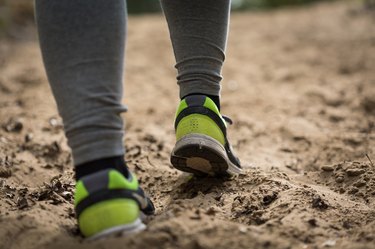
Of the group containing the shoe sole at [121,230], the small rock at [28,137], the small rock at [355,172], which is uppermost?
the small rock at [28,137]

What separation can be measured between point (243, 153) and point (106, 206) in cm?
108

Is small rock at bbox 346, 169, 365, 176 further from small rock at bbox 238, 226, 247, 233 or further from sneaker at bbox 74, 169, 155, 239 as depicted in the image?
sneaker at bbox 74, 169, 155, 239

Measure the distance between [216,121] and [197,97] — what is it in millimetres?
91

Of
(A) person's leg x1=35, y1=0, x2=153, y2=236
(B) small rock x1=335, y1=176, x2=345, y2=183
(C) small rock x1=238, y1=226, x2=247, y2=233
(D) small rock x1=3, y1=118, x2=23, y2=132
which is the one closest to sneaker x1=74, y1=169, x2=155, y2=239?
(A) person's leg x1=35, y1=0, x2=153, y2=236

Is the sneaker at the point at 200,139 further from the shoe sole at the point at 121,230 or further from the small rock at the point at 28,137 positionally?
the small rock at the point at 28,137

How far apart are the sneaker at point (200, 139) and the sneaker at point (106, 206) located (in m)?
0.34

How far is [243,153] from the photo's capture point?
207 cm

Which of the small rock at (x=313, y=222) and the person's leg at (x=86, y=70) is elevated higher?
the person's leg at (x=86, y=70)

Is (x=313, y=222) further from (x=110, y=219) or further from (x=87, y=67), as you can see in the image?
(x=87, y=67)

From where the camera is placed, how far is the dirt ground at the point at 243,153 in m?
1.14

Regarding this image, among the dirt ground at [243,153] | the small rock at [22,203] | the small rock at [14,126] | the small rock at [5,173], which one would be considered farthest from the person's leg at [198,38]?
the small rock at [14,126]

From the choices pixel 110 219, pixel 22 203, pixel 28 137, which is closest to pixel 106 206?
pixel 110 219

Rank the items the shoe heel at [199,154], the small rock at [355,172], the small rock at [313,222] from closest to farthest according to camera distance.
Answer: the small rock at [313,222]
the shoe heel at [199,154]
the small rock at [355,172]

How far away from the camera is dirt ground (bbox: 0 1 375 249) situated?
1140 millimetres
